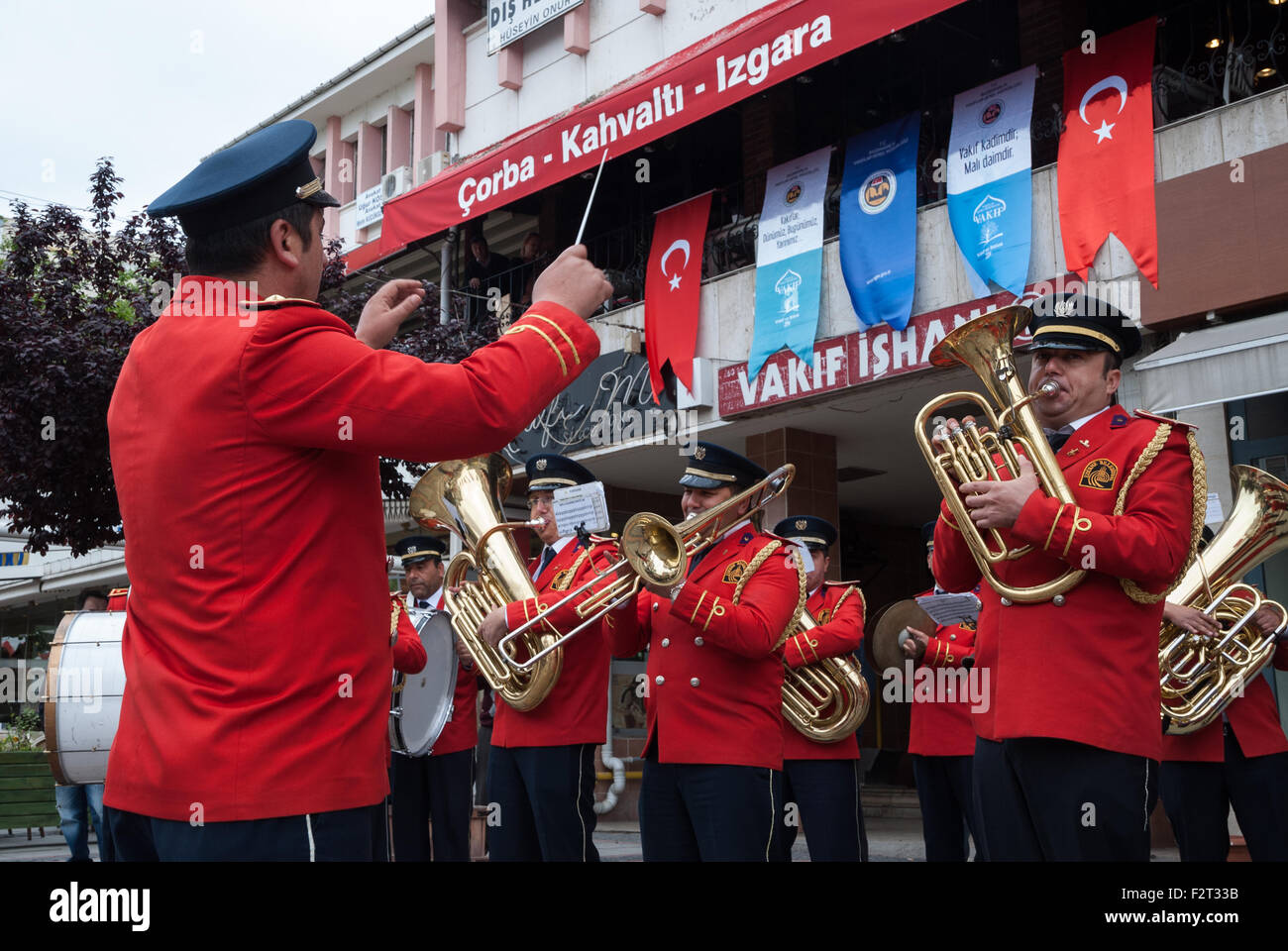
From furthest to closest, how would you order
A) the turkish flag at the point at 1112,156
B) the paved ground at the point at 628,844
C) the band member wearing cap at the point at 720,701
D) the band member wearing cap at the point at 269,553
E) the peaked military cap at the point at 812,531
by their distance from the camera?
the paved ground at the point at 628,844, the turkish flag at the point at 1112,156, the peaked military cap at the point at 812,531, the band member wearing cap at the point at 720,701, the band member wearing cap at the point at 269,553

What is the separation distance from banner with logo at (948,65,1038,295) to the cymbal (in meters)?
3.41

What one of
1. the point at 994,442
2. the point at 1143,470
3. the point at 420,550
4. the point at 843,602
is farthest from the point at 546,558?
the point at 1143,470

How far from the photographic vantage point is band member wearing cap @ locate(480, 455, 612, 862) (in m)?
5.65

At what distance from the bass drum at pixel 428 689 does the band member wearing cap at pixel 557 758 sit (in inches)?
38.2

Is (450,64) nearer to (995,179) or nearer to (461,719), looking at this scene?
(995,179)

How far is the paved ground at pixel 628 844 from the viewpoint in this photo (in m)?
9.87

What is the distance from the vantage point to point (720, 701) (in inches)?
193

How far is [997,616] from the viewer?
3701 mm

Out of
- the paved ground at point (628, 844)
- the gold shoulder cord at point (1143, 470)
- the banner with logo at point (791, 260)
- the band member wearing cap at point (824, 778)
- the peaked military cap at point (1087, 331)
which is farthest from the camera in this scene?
the banner with logo at point (791, 260)

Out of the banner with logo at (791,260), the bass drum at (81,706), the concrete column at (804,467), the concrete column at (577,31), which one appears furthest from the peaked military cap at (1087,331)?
the concrete column at (577,31)

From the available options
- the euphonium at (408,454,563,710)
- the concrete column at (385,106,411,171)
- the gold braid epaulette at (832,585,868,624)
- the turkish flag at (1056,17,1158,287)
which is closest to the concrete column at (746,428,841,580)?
the turkish flag at (1056,17,1158,287)

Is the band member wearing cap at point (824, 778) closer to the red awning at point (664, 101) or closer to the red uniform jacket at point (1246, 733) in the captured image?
the red uniform jacket at point (1246, 733)

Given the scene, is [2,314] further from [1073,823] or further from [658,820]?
[1073,823]

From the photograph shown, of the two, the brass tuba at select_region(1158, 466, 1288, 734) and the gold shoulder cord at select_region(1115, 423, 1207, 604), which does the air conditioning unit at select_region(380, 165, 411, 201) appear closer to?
the brass tuba at select_region(1158, 466, 1288, 734)
